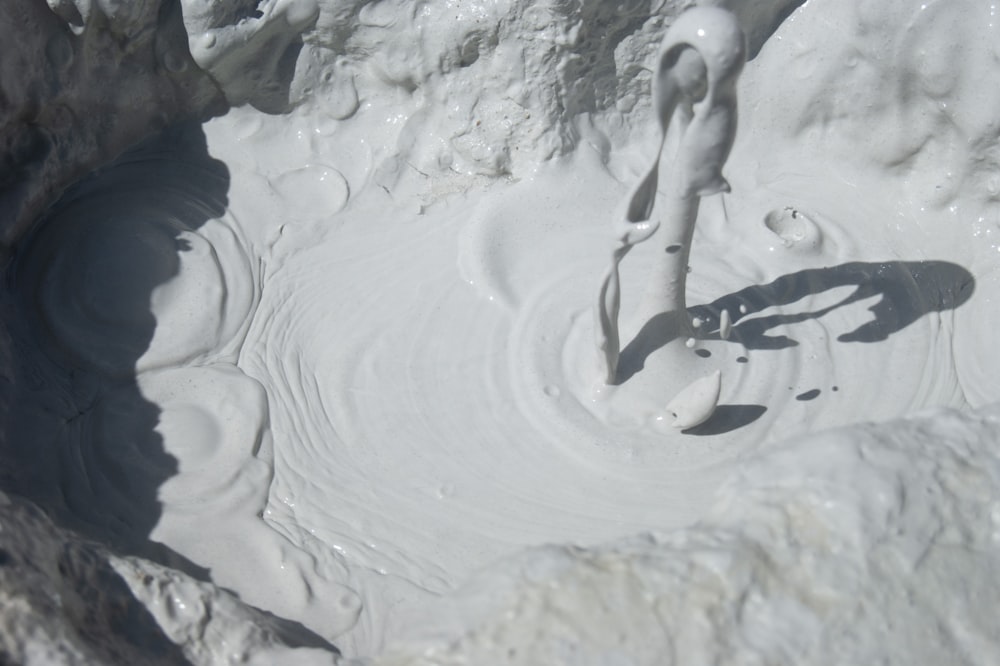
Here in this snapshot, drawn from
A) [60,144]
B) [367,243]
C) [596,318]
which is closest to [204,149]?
[60,144]

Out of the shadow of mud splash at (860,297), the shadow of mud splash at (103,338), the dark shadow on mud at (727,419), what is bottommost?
the dark shadow on mud at (727,419)

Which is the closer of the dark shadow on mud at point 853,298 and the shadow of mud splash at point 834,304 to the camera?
the shadow of mud splash at point 834,304

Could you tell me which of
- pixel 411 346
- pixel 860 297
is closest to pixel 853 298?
pixel 860 297

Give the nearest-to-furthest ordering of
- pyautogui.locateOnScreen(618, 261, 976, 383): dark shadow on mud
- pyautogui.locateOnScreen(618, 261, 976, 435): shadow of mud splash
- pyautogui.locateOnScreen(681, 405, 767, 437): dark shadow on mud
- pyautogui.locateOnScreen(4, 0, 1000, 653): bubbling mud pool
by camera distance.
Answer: pyautogui.locateOnScreen(4, 0, 1000, 653): bubbling mud pool, pyautogui.locateOnScreen(681, 405, 767, 437): dark shadow on mud, pyautogui.locateOnScreen(618, 261, 976, 435): shadow of mud splash, pyautogui.locateOnScreen(618, 261, 976, 383): dark shadow on mud

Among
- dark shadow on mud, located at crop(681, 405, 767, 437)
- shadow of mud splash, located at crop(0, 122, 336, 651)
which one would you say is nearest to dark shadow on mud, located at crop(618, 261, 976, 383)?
dark shadow on mud, located at crop(681, 405, 767, 437)

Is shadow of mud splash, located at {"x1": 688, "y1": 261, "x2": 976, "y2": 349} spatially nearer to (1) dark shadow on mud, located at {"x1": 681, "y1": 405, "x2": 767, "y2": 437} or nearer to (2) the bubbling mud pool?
(2) the bubbling mud pool

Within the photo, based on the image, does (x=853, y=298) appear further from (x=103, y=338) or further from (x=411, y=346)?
(x=103, y=338)

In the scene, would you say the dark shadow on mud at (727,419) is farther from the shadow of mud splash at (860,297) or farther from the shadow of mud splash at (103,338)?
the shadow of mud splash at (103,338)

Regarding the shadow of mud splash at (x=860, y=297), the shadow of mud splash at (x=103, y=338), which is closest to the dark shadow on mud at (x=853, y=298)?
the shadow of mud splash at (x=860, y=297)
